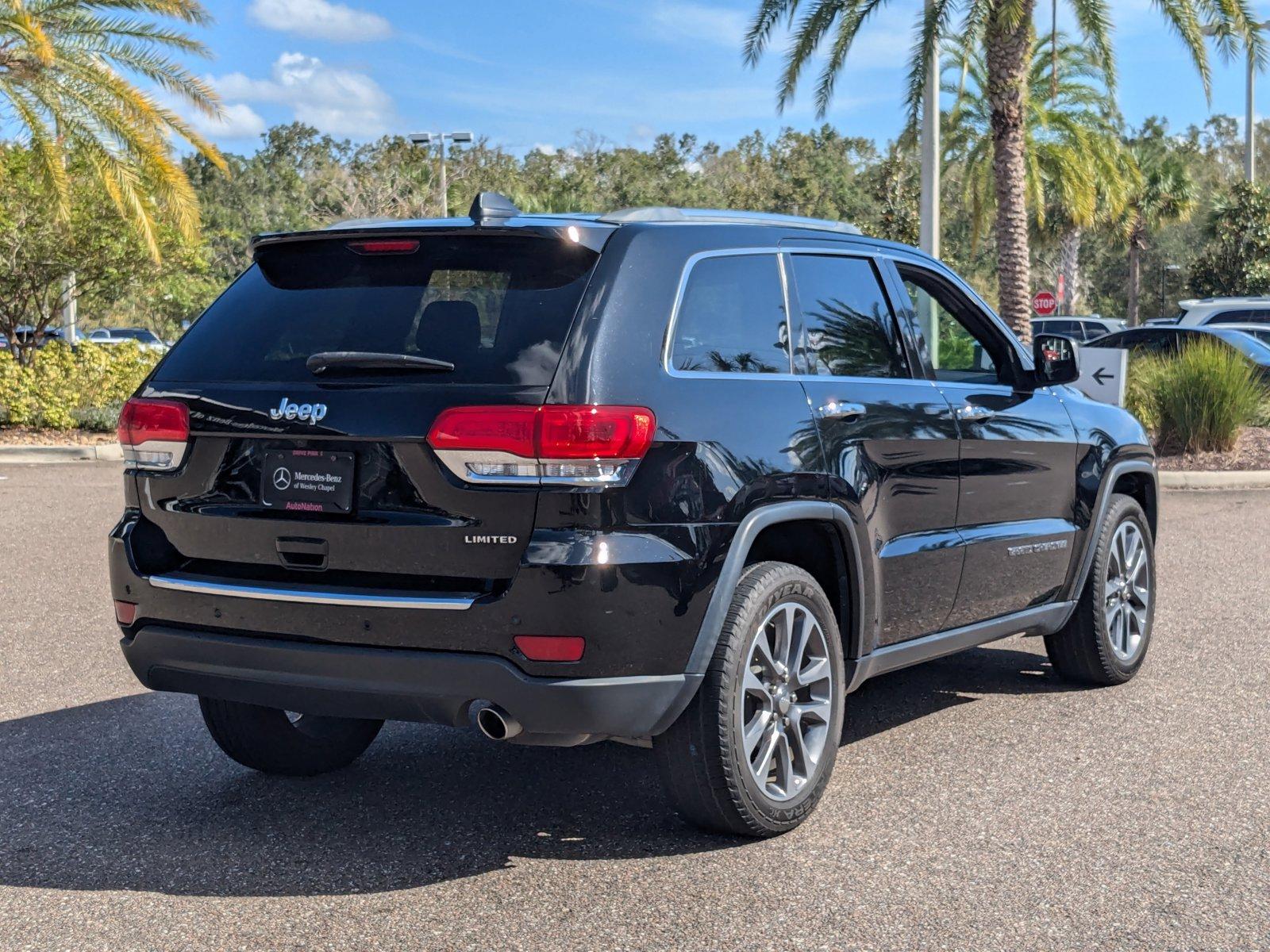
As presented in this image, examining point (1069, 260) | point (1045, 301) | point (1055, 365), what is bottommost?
point (1055, 365)

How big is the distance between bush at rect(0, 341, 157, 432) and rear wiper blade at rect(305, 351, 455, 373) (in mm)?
18477

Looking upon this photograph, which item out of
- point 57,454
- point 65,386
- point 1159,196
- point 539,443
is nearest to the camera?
point 539,443

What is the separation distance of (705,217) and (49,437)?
60.4 feet

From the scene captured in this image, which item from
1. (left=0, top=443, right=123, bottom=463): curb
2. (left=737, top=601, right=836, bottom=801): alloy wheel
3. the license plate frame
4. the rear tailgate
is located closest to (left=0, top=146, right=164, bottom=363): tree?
(left=0, top=443, right=123, bottom=463): curb

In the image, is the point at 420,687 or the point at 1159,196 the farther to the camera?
the point at 1159,196

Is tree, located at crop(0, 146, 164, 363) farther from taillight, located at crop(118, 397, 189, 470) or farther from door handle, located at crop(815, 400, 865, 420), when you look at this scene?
door handle, located at crop(815, 400, 865, 420)

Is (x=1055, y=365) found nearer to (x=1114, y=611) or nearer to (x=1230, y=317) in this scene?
(x=1114, y=611)

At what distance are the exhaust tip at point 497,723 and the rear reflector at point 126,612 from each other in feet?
3.99

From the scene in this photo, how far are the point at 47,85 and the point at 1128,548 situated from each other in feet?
56.6

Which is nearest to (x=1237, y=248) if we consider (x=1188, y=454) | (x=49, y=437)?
(x=1188, y=454)

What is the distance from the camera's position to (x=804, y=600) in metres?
4.53

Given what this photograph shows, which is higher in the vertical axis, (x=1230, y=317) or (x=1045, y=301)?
→ (x=1045, y=301)

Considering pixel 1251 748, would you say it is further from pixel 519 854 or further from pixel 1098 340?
pixel 1098 340

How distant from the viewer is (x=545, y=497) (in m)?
3.86
